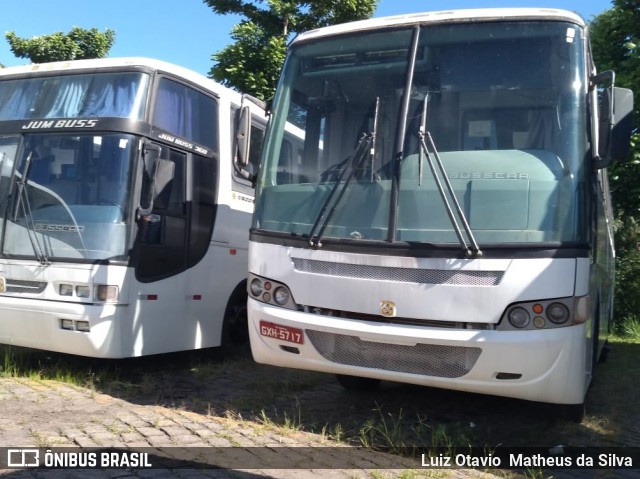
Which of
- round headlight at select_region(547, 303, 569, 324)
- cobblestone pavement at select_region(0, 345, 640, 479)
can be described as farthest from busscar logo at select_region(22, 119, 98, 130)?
round headlight at select_region(547, 303, 569, 324)

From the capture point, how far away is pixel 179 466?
172 inches

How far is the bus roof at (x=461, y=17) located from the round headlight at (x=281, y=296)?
2.24 metres

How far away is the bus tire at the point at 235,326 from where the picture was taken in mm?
7980

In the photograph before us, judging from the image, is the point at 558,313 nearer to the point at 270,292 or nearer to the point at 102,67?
the point at 270,292

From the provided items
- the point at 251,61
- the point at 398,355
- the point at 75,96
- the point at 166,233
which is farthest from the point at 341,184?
the point at 251,61

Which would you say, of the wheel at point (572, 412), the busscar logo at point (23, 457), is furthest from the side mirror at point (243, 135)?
the wheel at point (572, 412)

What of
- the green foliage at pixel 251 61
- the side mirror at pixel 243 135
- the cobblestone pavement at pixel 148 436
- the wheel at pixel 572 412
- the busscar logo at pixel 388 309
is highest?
the green foliage at pixel 251 61

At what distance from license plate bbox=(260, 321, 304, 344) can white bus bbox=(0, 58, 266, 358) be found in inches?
63.3

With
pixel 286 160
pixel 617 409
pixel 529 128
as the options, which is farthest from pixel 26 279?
pixel 617 409

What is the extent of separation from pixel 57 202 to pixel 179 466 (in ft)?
10.8

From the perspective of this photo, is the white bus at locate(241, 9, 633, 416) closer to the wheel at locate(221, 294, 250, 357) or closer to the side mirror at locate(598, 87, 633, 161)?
the side mirror at locate(598, 87, 633, 161)

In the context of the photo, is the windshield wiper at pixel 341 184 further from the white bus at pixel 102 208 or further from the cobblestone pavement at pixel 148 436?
the cobblestone pavement at pixel 148 436

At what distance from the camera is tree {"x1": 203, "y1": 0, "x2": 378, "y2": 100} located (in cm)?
1441

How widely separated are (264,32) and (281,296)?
11.4m
